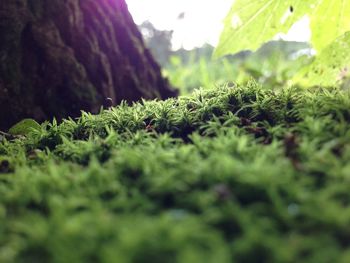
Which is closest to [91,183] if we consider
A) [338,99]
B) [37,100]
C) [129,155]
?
[129,155]

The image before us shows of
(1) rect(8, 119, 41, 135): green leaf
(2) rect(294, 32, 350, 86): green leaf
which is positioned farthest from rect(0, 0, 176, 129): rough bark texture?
(2) rect(294, 32, 350, 86): green leaf

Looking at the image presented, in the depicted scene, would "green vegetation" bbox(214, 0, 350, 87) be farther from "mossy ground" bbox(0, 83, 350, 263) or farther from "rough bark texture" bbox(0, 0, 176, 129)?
"mossy ground" bbox(0, 83, 350, 263)

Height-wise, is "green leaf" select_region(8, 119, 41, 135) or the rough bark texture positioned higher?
the rough bark texture

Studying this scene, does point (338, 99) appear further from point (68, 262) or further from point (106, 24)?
point (106, 24)

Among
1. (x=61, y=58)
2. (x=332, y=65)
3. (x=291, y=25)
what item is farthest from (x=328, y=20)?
(x=61, y=58)

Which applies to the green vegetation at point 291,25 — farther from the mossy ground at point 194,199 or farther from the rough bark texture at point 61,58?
the mossy ground at point 194,199
